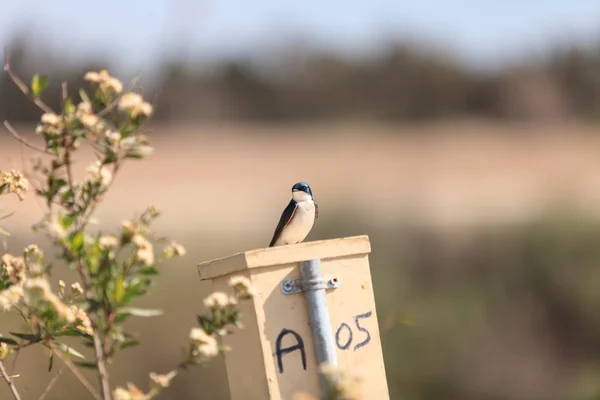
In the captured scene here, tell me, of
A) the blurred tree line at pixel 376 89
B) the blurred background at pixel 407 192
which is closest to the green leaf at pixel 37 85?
the blurred background at pixel 407 192

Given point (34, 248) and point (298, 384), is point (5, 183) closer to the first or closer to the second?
point (34, 248)

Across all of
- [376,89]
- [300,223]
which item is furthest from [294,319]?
[376,89]

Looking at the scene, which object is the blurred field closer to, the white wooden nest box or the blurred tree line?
the white wooden nest box

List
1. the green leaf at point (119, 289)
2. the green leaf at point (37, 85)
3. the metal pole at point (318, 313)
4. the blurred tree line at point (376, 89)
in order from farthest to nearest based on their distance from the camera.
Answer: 1. the blurred tree line at point (376, 89)
2. the metal pole at point (318, 313)
3. the green leaf at point (37, 85)
4. the green leaf at point (119, 289)

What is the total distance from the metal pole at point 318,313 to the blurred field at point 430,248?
11.4 feet

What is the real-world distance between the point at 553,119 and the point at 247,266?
24.6m

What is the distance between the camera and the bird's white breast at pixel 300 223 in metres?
4.13

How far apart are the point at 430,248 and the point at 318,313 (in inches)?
464

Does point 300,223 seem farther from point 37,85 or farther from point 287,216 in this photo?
point 37,85

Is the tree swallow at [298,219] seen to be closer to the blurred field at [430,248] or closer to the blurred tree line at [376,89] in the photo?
the blurred field at [430,248]

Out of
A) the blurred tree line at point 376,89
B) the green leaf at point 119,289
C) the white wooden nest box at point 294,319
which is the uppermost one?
the blurred tree line at point 376,89

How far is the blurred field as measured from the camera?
1185 centimetres

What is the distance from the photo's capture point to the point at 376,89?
31.9 metres

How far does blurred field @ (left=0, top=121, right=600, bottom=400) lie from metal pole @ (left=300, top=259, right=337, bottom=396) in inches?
136
